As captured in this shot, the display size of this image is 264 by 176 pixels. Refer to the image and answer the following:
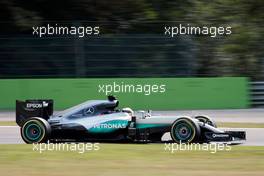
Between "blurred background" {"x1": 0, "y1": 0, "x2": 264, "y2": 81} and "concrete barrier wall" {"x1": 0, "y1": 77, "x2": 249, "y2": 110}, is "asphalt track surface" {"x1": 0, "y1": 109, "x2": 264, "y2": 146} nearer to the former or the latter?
"concrete barrier wall" {"x1": 0, "y1": 77, "x2": 249, "y2": 110}

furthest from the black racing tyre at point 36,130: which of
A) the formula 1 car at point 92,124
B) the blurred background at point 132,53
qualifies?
the blurred background at point 132,53

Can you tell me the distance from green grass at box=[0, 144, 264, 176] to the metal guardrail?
Result: 431 inches

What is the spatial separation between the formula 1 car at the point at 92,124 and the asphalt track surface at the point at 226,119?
73 cm

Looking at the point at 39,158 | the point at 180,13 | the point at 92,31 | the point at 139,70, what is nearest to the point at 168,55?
the point at 139,70

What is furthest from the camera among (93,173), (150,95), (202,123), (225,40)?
(225,40)

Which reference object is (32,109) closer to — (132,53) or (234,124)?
(234,124)

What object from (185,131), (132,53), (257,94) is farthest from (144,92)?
(185,131)

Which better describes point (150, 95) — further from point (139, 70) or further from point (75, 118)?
point (75, 118)

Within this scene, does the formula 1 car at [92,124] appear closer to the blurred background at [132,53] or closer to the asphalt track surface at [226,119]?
the asphalt track surface at [226,119]

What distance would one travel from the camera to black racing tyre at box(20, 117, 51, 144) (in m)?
13.8

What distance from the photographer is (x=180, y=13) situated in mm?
28922

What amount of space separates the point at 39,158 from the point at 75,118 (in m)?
3.03

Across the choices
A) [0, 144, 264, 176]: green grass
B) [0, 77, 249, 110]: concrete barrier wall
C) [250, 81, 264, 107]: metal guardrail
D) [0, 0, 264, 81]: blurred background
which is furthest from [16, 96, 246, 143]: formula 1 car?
[0, 0, 264, 81]: blurred background

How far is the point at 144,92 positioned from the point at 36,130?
31.6 ft
